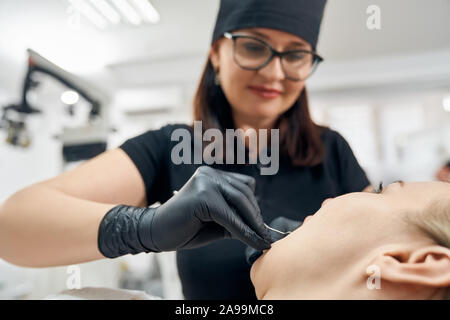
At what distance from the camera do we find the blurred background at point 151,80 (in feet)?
2.13

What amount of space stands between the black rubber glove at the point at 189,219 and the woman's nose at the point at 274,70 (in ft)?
0.71

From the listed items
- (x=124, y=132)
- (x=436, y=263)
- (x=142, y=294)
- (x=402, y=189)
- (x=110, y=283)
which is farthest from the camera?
(x=110, y=283)

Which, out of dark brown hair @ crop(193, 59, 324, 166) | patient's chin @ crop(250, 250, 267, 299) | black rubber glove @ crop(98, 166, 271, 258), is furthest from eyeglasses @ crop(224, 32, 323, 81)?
patient's chin @ crop(250, 250, 267, 299)

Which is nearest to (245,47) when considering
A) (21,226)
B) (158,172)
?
(158,172)

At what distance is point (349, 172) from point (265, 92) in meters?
0.26

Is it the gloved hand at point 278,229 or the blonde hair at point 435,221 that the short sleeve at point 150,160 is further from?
the blonde hair at point 435,221

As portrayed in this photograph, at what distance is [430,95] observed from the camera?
2.32ft

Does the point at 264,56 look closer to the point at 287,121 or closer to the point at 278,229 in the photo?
the point at 287,121

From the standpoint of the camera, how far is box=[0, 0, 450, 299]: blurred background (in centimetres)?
65

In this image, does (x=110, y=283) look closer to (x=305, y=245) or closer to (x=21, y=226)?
(x=21, y=226)

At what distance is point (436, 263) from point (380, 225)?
0.28ft

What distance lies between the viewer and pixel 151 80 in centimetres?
75

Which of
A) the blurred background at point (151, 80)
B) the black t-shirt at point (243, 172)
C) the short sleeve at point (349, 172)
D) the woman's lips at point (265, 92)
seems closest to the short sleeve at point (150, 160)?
the black t-shirt at point (243, 172)

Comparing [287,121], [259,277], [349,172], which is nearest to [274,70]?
[287,121]
